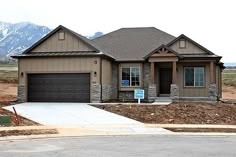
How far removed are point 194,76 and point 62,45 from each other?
10.6 m

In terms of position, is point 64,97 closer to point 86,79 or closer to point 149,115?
point 86,79

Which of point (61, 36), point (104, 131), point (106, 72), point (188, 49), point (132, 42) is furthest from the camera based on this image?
point (132, 42)

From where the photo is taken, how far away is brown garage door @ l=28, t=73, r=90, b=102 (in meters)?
30.6

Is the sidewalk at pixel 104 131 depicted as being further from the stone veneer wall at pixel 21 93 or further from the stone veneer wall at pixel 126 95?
the stone veneer wall at pixel 126 95

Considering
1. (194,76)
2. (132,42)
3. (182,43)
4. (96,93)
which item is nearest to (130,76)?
(132,42)

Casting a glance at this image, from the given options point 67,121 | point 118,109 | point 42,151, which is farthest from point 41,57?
point 42,151

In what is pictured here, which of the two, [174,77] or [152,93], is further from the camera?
[152,93]

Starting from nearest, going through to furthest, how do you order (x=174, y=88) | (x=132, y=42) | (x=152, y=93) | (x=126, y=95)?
(x=174, y=88) < (x=152, y=93) < (x=126, y=95) < (x=132, y=42)

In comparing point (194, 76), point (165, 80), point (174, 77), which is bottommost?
point (165, 80)

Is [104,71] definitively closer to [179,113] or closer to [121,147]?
[179,113]

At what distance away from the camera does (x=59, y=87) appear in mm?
30953

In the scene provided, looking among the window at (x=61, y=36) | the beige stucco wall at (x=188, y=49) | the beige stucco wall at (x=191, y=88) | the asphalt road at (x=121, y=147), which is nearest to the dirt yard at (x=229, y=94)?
the beige stucco wall at (x=191, y=88)

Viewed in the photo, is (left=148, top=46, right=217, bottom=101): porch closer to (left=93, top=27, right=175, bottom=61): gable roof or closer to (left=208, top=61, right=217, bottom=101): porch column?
(left=208, top=61, right=217, bottom=101): porch column

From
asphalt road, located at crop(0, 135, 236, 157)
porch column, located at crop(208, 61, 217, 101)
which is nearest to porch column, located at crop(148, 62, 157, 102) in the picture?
porch column, located at crop(208, 61, 217, 101)
